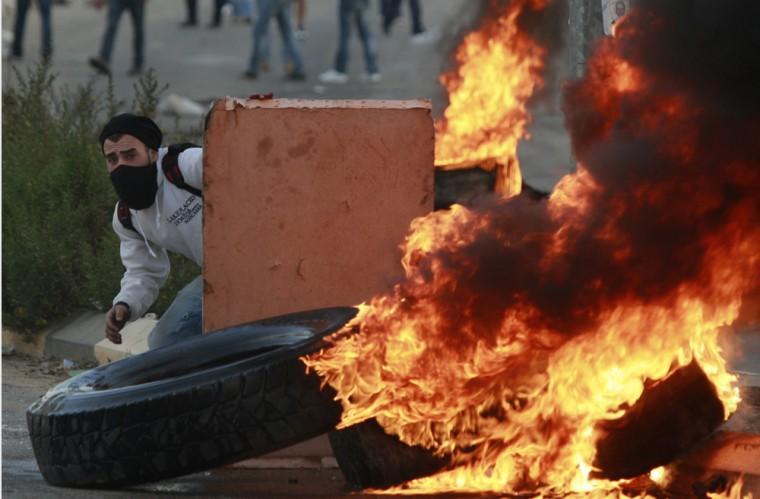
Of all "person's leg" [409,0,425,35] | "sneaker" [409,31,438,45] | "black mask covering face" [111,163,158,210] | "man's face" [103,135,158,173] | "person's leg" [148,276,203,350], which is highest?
"man's face" [103,135,158,173]

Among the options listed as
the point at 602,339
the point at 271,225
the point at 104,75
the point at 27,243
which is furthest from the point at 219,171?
the point at 104,75

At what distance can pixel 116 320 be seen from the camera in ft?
21.3

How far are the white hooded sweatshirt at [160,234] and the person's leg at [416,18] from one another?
16.7 meters

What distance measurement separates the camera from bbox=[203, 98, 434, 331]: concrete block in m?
6.11

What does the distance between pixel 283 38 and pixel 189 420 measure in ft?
50.4

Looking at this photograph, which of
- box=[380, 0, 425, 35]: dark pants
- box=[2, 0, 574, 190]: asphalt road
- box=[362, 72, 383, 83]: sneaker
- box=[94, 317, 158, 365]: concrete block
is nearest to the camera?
box=[94, 317, 158, 365]: concrete block

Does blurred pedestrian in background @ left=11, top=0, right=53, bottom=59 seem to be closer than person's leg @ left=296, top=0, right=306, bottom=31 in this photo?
Yes

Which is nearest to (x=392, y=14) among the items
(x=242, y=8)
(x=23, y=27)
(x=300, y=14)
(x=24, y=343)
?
(x=300, y=14)

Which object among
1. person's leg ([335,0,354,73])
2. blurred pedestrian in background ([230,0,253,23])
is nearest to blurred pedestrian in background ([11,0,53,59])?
person's leg ([335,0,354,73])

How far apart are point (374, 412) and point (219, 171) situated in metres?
1.22

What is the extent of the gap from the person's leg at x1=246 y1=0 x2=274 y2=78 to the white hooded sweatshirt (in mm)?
13247

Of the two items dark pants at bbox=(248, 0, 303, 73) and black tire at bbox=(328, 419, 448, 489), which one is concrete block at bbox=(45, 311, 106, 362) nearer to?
black tire at bbox=(328, 419, 448, 489)

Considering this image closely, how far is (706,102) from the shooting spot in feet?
19.0

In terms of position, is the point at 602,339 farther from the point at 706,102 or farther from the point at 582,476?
the point at 706,102
